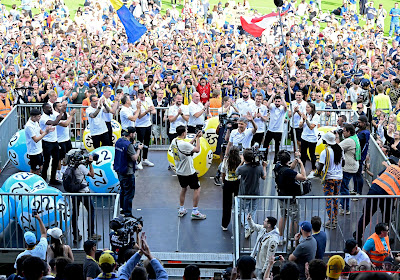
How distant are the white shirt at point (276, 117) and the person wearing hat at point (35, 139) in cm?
476

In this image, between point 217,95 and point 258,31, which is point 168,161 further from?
point 258,31

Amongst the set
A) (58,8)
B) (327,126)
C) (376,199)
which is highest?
Result: (58,8)

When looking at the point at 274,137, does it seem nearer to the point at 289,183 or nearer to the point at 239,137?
the point at 239,137

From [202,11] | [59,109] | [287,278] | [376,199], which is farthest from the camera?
[202,11]

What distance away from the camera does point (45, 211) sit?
1061cm

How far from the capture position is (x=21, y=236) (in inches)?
446

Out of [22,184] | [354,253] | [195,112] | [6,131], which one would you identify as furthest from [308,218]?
[6,131]

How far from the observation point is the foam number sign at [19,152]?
45.7 ft

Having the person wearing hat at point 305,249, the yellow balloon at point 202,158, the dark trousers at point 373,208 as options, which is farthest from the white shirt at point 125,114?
the person wearing hat at point 305,249

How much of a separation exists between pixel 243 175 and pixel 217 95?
582 centimetres

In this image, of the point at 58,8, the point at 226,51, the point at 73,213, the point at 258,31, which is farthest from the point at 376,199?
the point at 58,8

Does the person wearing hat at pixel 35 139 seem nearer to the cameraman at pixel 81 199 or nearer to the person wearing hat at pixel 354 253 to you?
the cameraman at pixel 81 199

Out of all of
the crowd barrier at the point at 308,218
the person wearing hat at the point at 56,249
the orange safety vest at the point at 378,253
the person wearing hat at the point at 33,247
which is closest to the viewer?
the person wearing hat at the point at 33,247

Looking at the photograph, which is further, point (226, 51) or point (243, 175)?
point (226, 51)
